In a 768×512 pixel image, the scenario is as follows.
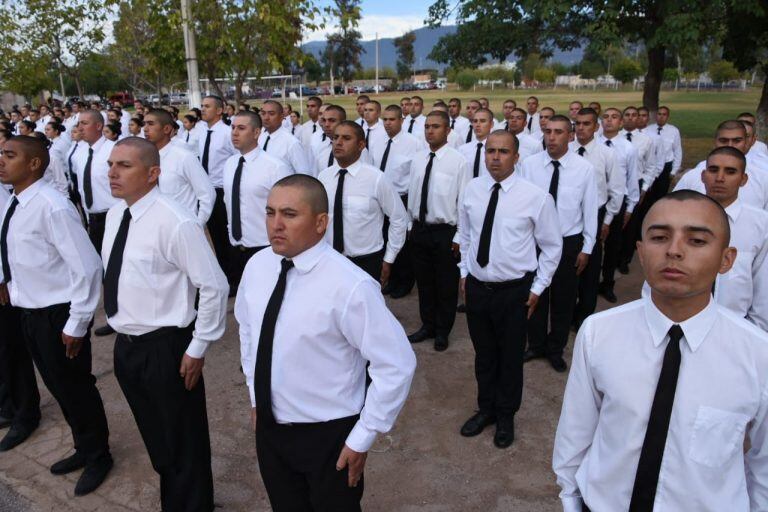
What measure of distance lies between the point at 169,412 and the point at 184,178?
3.68 meters

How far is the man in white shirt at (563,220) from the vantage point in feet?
17.2

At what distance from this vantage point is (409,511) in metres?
3.64

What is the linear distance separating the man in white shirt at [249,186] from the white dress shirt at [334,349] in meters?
3.19

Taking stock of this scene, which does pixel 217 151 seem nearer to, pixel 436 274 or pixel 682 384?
pixel 436 274

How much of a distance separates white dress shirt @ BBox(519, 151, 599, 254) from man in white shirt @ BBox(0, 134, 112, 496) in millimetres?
3955

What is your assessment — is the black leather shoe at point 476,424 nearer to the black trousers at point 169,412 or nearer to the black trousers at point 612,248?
the black trousers at point 169,412

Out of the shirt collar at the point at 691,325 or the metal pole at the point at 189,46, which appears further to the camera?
the metal pole at the point at 189,46

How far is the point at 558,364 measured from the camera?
554cm

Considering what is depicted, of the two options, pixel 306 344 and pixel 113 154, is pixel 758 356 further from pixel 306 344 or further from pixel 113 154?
pixel 113 154

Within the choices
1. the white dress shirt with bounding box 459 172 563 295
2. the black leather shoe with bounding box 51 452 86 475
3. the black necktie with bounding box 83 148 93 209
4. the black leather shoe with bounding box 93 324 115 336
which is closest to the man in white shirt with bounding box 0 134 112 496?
the black leather shoe with bounding box 51 452 86 475

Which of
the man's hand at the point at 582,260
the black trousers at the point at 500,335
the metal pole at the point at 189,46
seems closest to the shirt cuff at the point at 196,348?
the black trousers at the point at 500,335

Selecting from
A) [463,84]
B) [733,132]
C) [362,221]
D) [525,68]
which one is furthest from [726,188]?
[525,68]

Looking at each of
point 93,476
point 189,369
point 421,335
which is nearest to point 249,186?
point 421,335

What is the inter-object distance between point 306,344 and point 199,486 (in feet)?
5.38
